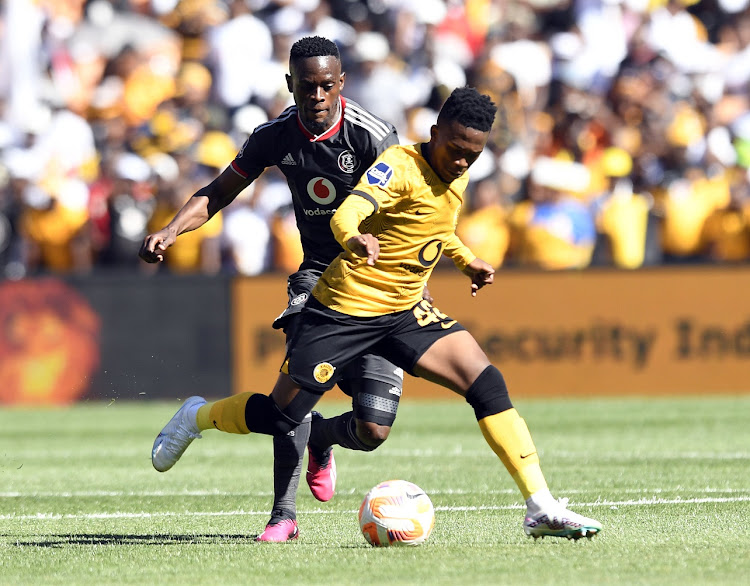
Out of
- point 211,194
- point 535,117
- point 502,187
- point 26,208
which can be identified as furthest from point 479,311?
point 211,194

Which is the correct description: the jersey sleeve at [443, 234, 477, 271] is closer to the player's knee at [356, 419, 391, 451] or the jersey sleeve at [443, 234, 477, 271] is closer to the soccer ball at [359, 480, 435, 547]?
the player's knee at [356, 419, 391, 451]

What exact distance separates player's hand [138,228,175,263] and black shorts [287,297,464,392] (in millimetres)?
740

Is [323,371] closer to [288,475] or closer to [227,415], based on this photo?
[227,415]

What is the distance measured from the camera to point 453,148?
6715mm

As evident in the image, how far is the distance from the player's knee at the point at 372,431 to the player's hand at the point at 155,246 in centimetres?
137

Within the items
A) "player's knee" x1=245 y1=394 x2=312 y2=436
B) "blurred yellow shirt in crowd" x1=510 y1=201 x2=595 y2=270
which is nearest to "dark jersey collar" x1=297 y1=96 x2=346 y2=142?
"player's knee" x1=245 y1=394 x2=312 y2=436

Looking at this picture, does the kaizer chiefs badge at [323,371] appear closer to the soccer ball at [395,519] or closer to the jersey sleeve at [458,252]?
the soccer ball at [395,519]

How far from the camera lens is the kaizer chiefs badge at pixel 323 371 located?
695 centimetres

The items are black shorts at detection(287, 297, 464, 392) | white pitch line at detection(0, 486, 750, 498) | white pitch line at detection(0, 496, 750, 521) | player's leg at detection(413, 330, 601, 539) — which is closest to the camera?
player's leg at detection(413, 330, 601, 539)

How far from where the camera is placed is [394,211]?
6.88 metres

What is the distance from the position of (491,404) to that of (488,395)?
1.8 inches

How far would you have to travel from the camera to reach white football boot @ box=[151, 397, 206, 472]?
761cm

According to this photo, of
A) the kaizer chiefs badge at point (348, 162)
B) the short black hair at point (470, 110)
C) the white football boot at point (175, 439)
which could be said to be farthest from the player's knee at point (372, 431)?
the short black hair at point (470, 110)

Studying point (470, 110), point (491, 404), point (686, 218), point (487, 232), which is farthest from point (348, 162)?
point (686, 218)
